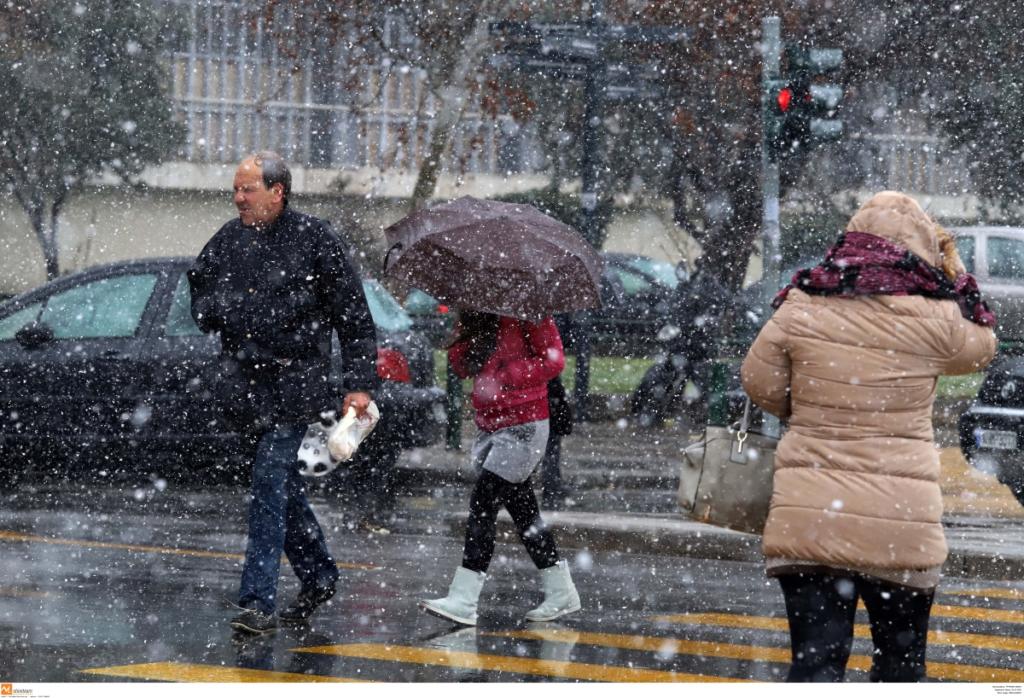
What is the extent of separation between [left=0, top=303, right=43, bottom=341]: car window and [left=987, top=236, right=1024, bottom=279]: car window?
10.6 meters

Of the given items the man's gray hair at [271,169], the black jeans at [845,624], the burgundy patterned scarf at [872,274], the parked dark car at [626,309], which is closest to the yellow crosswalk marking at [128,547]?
the man's gray hair at [271,169]

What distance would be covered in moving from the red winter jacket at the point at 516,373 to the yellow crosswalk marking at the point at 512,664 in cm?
95

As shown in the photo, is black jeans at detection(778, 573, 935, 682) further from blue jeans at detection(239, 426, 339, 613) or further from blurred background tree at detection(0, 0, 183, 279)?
blurred background tree at detection(0, 0, 183, 279)

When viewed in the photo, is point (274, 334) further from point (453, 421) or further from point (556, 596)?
point (453, 421)

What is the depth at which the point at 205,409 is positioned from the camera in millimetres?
11680

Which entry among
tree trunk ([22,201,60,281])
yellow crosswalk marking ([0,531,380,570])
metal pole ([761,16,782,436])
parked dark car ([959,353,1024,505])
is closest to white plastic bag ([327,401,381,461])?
yellow crosswalk marking ([0,531,380,570])

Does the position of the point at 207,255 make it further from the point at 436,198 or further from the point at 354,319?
the point at 436,198

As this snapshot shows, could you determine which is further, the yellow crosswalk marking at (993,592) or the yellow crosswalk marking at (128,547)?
the yellow crosswalk marking at (128,547)

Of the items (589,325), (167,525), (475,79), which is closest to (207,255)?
(167,525)

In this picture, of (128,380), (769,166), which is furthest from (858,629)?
(128,380)

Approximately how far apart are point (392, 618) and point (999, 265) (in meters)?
13.2

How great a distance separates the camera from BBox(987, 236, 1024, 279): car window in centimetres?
1948

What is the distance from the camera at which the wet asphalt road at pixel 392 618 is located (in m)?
6.40

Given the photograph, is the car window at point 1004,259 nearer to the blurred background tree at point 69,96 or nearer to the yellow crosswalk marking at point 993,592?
the yellow crosswalk marking at point 993,592
